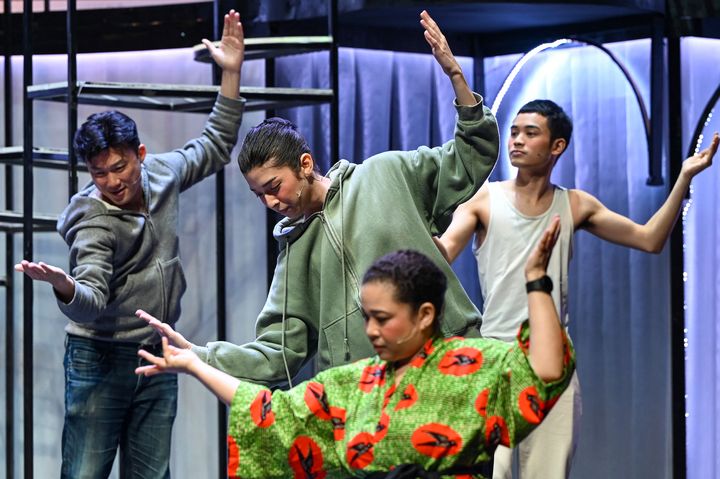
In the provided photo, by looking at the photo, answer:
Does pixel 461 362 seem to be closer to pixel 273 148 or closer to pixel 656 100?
pixel 273 148

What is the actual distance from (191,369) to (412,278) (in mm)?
512

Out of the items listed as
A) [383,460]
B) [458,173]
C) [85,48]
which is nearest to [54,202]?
[85,48]

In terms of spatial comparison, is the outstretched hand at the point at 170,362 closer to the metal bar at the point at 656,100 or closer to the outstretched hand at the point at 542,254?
the outstretched hand at the point at 542,254

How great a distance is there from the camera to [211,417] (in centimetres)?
534

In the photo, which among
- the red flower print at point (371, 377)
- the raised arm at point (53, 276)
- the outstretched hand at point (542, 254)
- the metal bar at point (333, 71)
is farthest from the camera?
the metal bar at point (333, 71)

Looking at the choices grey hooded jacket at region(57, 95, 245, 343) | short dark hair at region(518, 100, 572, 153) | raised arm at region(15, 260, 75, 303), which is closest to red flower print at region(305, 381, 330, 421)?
raised arm at region(15, 260, 75, 303)

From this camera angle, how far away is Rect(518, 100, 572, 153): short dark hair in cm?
408

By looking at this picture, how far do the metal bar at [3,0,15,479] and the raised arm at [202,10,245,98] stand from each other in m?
1.32

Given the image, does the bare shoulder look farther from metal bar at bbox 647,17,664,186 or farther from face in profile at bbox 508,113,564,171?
metal bar at bbox 647,17,664,186

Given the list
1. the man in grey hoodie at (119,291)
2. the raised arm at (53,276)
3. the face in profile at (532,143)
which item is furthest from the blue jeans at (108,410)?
the face in profile at (532,143)

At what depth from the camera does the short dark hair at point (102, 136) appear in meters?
3.86

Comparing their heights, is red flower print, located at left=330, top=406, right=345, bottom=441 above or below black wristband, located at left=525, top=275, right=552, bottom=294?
below

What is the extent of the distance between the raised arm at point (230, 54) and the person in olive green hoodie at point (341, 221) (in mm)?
1130

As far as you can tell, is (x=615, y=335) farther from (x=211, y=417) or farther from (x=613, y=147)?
(x=211, y=417)
